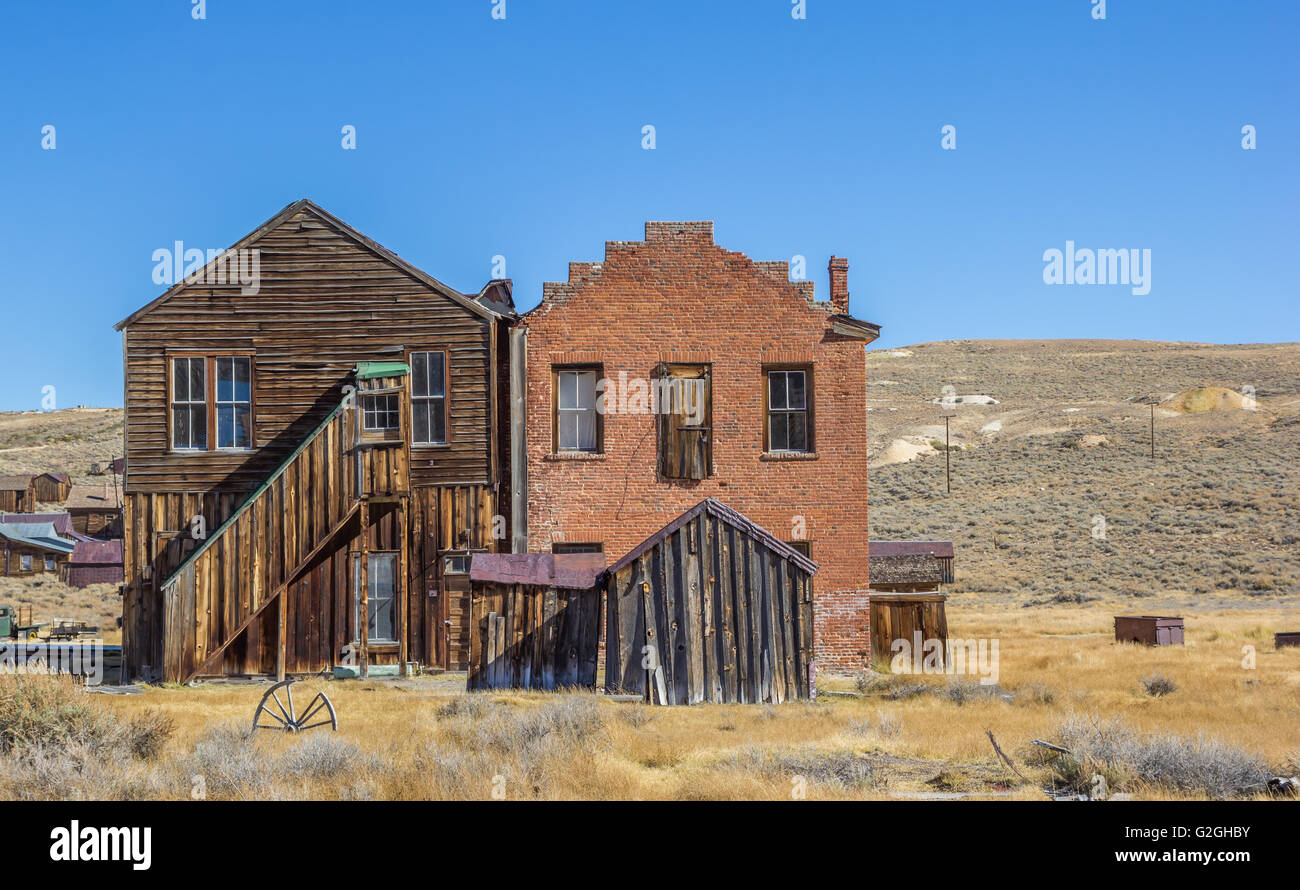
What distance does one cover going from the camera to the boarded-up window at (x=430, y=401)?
20.7 meters

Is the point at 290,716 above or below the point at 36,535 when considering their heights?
below

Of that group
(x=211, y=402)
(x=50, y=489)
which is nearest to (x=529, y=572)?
(x=211, y=402)

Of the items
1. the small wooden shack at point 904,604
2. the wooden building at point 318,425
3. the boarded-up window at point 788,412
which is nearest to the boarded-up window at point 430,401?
the wooden building at point 318,425

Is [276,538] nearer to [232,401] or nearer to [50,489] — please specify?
[232,401]

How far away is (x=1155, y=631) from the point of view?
25281 mm

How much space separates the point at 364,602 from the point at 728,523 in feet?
24.6

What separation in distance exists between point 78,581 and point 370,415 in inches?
1640

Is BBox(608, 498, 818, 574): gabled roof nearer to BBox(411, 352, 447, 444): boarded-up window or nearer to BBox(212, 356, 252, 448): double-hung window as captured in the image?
BBox(411, 352, 447, 444): boarded-up window

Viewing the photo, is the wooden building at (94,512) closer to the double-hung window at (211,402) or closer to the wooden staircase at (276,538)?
the double-hung window at (211,402)

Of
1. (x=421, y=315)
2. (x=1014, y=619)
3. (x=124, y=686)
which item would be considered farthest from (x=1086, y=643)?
(x=124, y=686)

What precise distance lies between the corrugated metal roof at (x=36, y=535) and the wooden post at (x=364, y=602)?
152ft

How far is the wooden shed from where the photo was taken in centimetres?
Result: 1648
